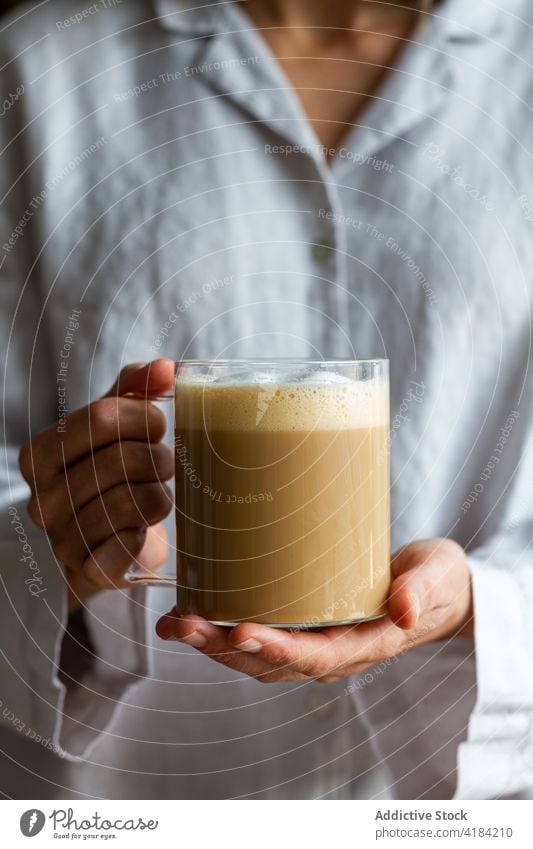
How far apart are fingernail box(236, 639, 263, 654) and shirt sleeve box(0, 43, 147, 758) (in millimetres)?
240

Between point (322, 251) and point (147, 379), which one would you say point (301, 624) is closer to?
point (147, 379)

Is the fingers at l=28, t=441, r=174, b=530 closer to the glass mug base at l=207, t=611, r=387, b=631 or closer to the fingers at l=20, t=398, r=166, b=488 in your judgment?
the fingers at l=20, t=398, r=166, b=488

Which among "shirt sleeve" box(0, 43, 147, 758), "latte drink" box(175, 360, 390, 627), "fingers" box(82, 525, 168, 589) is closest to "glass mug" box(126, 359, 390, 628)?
"latte drink" box(175, 360, 390, 627)

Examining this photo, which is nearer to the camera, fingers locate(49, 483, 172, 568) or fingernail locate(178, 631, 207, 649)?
fingernail locate(178, 631, 207, 649)

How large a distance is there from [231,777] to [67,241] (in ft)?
1.46

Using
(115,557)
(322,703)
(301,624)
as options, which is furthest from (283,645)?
(322,703)

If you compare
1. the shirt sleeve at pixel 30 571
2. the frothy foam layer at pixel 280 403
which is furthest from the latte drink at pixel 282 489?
the shirt sleeve at pixel 30 571

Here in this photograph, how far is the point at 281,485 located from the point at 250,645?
0.08 metres

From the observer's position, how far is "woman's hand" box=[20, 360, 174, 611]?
507 millimetres

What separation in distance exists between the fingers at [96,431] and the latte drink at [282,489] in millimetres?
76

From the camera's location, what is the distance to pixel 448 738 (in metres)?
0.66

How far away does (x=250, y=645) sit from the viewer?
1.33ft
